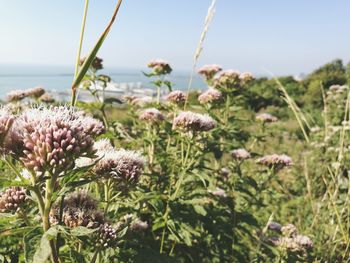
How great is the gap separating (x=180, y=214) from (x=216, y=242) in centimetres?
59

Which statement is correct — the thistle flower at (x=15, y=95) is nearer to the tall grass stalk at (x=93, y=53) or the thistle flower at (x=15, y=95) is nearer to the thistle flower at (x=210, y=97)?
the thistle flower at (x=210, y=97)

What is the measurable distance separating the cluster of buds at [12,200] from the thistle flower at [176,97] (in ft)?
7.72

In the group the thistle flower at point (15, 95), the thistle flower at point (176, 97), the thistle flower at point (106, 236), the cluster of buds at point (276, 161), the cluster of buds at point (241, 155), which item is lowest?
the cluster of buds at point (276, 161)

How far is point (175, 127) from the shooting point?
2982 mm

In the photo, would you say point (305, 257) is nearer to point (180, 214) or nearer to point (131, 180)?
point (180, 214)

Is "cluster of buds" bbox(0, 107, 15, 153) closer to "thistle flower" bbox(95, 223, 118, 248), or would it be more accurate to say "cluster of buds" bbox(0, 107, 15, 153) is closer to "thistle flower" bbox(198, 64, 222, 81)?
"thistle flower" bbox(95, 223, 118, 248)

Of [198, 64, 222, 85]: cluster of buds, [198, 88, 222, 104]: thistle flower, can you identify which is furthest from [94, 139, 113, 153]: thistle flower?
[198, 64, 222, 85]: cluster of buds

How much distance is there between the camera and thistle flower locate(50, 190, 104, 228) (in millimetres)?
1602

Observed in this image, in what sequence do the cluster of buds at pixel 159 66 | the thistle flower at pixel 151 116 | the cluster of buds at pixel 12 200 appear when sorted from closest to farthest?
the cluster of buds at pixel 12 200 → the thistle flower at pixel 151 116 → the cluster of buds at pixel 159 66

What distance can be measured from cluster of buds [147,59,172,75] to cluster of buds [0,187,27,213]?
9.94 ft

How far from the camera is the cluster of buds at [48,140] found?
129 centimetres

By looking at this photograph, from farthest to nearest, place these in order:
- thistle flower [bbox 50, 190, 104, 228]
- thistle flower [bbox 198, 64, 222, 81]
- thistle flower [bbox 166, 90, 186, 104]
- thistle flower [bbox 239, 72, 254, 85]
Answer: thistle flower [bbox 198, 64, 222, 81] → thistle flower [bbox 239, 72, 254, 85] → thistle flower [bbox 166, 90, 186, 104] → thistle flower [bbox 50, 190, 104, 228]

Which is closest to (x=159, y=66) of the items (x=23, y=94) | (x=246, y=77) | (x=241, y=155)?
(x=246, y=77)

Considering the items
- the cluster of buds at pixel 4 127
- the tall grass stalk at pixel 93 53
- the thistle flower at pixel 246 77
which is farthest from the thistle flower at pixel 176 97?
the cluster of buds at pixel 4 127
